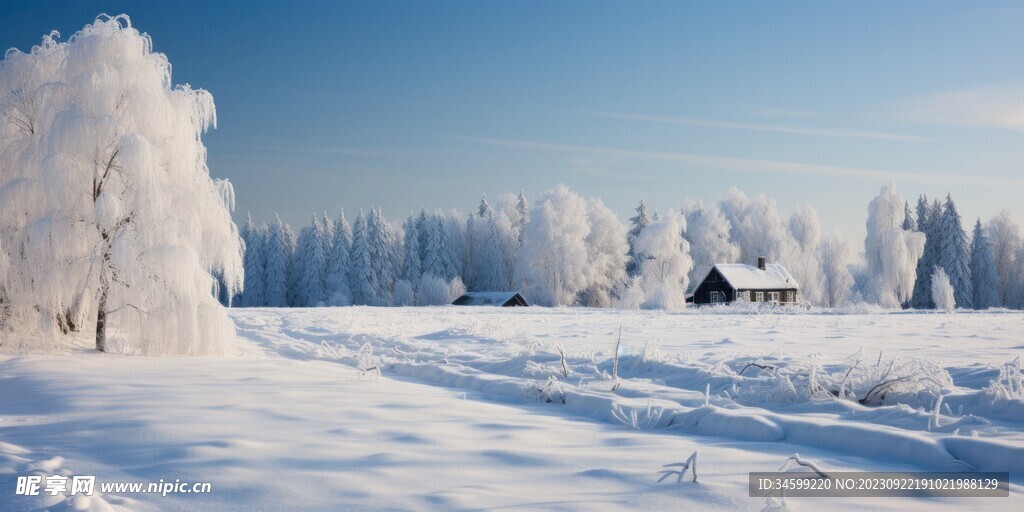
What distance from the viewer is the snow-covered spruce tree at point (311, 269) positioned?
67.8m

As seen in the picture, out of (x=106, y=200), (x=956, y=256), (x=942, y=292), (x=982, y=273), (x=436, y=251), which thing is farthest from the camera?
(x=436, y=251)

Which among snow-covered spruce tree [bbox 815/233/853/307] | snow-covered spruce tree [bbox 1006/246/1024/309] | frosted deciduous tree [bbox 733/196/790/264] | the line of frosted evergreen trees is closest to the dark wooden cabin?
the line of frosted evergreen trees

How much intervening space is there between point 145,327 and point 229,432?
317 inches

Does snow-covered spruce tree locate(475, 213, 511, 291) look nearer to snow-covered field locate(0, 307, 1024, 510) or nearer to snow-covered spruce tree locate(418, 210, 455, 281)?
snow-covered spruce tree locate(418, 210, 455, 281)

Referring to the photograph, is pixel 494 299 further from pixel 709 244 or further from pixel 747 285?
pixel 709 244

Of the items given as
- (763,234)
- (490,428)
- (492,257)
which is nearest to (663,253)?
(763,234)

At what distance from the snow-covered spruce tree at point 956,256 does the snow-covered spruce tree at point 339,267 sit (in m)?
55.3

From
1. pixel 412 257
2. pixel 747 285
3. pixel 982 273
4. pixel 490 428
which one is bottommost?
pixel 490 428

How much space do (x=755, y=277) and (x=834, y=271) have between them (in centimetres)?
1459

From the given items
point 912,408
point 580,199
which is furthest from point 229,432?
point 580,199

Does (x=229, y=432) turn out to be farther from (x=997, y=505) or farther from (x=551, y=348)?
(x=551, y=348)

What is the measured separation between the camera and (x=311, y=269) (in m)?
68.6

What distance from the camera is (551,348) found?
13.8 meters

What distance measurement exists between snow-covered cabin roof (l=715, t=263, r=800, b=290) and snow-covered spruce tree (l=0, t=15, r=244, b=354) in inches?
1766
